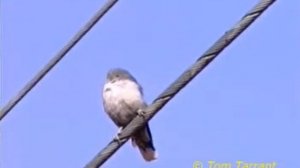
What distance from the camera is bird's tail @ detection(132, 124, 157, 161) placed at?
267 inches

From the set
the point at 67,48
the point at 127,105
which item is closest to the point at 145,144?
the point at 127,105

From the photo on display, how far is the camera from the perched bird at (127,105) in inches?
270

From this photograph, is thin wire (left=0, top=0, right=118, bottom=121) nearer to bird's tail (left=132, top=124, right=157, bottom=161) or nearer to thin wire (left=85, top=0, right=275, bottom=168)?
thin wire (left=85, top=0, right=275, bottom=168)

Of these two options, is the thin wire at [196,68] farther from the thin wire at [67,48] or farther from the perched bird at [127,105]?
the perched bird at [127,105]

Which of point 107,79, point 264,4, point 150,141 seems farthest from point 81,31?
point 107,79

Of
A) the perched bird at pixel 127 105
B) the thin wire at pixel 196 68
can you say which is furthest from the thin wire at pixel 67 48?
the perched bird at pixel 127 105

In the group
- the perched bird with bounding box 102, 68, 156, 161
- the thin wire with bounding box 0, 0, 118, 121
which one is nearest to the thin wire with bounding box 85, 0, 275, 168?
the thin wire with bounding box 0, 0, 118, 121

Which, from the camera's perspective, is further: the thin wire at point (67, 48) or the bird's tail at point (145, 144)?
the bird's tail at point (145, 144)

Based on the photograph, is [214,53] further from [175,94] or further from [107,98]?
[107,98]

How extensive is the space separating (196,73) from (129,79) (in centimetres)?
304

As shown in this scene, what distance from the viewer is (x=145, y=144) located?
688cm

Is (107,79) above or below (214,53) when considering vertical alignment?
above

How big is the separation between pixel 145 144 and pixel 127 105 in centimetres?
30

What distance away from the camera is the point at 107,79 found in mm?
7434
